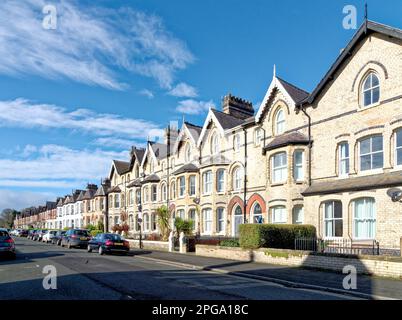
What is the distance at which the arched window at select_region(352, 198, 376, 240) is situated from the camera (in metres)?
19.3

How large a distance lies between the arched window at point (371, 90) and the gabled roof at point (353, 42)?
1843 mm

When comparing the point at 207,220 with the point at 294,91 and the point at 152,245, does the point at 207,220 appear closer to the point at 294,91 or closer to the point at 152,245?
the point at 152,245

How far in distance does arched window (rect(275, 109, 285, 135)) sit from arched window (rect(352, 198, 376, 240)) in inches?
303

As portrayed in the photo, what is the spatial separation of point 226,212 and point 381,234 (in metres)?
13.9

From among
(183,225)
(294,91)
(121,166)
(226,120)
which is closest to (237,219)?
(183,225)

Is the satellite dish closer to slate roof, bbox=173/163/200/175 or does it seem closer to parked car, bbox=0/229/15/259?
parked car, bbox=0/229/15/259

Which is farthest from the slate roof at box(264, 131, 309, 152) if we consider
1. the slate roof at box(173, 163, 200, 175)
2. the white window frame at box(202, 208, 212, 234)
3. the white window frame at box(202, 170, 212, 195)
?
the slate roof at box(173, 163, 200, 175)

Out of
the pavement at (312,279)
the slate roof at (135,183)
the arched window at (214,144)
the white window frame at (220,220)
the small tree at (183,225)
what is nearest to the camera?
the pavement at (312,279)

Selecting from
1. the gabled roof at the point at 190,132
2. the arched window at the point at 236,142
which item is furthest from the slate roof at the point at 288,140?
the gabled roof at the point at 190,132

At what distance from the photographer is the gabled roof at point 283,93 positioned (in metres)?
25.2

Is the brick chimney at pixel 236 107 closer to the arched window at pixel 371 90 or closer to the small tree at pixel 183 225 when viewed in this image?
the small tree at pixel 183 225

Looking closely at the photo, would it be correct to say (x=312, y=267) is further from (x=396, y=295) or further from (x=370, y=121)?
(x=370, y=121)
